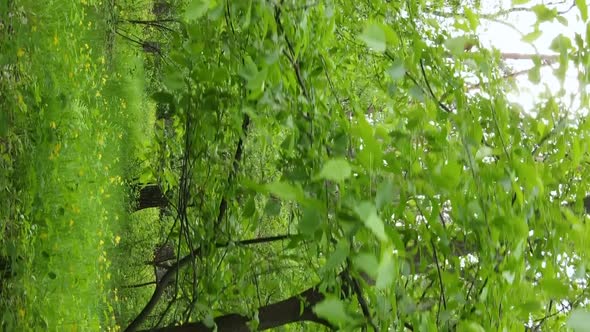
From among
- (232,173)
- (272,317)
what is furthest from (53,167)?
(272,317)

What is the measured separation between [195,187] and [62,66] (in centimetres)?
162

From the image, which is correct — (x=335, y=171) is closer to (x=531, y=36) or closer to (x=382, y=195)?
(x=382, y=195)

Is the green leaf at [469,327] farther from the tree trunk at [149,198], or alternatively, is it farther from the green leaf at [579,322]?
the tree trunk at [149,198]

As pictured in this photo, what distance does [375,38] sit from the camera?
758 millimetres

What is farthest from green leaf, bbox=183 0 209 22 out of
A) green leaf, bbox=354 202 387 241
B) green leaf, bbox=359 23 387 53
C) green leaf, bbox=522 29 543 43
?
green leaf, bbox=522 29 543 43

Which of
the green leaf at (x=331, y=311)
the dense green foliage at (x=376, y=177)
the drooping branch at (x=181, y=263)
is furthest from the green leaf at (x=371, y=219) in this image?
the drooping branch at (x=181, y=263)

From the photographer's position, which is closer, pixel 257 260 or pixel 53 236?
pixel 257 260

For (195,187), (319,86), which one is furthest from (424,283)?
(195,187)

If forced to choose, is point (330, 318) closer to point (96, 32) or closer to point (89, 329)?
point (89, 329)

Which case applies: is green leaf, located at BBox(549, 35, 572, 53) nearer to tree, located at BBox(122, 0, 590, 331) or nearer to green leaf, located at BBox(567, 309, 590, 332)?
tree, located at BBox(122, 0, 590, 331)

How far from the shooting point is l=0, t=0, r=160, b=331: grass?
2.47 metres

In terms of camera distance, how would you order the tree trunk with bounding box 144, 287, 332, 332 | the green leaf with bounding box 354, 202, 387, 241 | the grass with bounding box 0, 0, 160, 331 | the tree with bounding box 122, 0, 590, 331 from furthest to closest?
the grass with bounding box 0, 0, 160, 331, the tree trunk with bounding box 144, 287, 332, 332, the tree with bounding box 122, 0, 590, 331, the green leaf with bounding box 354, 202, 387, 241

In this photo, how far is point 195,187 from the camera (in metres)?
1.85

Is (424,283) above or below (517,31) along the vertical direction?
below
